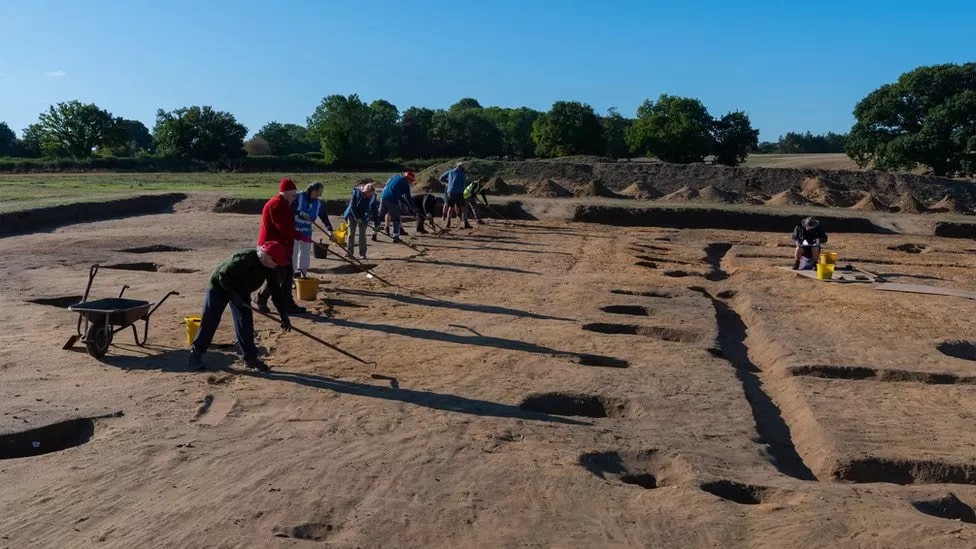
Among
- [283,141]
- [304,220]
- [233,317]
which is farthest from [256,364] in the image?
[283,141]

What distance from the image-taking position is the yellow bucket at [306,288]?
11.0 metres

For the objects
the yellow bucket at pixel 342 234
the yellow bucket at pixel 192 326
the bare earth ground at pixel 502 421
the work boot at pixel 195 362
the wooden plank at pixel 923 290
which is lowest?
the wooden plank at pixel 923 290

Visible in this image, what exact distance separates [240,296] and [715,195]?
27.6 m

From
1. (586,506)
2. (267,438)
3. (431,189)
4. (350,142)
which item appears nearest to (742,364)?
(586,506)

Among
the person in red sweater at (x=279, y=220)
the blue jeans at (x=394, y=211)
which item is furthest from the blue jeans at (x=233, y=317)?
the blue jeans at (x=394, y=211)

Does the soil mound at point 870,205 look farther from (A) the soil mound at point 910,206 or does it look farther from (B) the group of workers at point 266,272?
(B) the group of workers at point 266,272

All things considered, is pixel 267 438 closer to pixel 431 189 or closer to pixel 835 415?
pixel 835 415

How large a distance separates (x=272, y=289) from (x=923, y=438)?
18.5ft

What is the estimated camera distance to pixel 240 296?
7.70 m

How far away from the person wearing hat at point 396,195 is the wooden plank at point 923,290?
28.3 ft

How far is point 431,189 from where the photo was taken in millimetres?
33812

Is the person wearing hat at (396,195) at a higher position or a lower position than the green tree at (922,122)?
lower

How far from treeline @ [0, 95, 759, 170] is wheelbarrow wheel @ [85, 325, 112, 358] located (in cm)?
4522

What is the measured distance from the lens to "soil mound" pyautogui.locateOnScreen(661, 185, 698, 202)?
3309 centimetres
